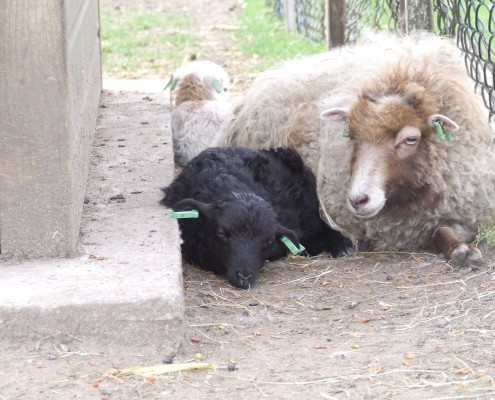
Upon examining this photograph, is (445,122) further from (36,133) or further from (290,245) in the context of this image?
(36,133)

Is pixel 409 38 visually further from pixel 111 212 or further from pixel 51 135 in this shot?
pixel 51 135

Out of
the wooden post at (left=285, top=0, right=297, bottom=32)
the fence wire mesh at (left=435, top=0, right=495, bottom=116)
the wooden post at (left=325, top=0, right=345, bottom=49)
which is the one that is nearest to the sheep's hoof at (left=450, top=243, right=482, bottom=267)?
the fence wire mesh at (left=435, top=0, right=495, bottom=116)

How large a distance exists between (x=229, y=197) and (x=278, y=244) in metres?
0.45

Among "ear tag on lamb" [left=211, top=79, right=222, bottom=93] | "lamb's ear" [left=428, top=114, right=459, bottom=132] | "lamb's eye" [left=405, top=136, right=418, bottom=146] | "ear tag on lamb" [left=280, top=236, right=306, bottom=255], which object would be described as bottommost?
"ear tag on lamb" [left=280, top=236, right=306, bottom=255]

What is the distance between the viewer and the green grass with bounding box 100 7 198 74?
39.8 feet

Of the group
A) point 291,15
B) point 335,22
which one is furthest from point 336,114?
point 291,15

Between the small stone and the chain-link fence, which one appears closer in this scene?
the small stone

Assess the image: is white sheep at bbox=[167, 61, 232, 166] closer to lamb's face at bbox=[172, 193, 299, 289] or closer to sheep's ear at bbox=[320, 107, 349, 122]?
sheep's ear at bbox=[320, 107, 349, 122]

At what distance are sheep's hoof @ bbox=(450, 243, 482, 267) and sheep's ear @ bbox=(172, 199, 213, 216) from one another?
142 centimetres

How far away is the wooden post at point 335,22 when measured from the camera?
27.2 ft

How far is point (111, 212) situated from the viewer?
17.2 feet

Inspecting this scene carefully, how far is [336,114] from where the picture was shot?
5688mm

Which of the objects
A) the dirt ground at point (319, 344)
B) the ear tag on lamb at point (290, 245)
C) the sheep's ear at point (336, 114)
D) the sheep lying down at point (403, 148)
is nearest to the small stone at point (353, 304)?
the dirt ground at point (319, 344)

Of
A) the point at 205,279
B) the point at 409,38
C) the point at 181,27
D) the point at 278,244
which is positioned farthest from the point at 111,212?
the point at 181,27
